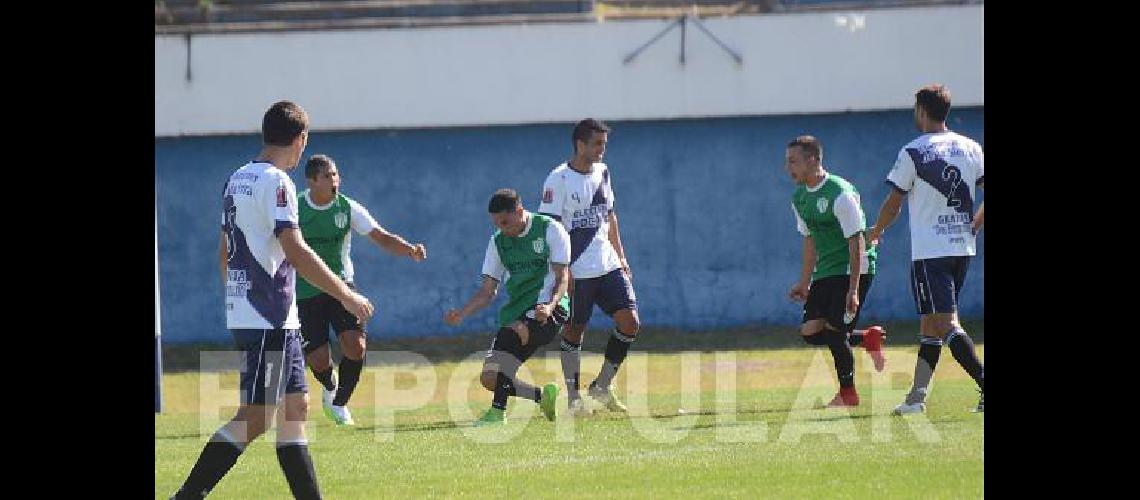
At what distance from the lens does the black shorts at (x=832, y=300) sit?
1368 centimetres

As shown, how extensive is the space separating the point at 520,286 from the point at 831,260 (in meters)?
2.34

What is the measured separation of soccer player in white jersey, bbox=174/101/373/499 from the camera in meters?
8.91

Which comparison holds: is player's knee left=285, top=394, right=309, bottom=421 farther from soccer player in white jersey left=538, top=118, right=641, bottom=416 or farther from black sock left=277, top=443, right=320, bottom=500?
soccer player in white jersey left=538, top=118, right=641, bottom=416

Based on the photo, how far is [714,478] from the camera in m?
9.99

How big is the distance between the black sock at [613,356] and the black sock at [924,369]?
242 centimetres

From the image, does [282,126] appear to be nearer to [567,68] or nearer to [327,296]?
[327,296]

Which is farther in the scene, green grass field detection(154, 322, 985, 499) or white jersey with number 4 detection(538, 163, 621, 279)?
white jersey with number 4 detection(538, 163, 621, 279)

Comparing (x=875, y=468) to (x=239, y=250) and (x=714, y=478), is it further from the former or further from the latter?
(x=239, y=250)

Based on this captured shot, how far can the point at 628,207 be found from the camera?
933 inches

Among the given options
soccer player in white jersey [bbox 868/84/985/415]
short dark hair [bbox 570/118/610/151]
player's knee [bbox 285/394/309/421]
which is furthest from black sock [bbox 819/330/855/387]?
player's knee [bbox 285/394/309/421]

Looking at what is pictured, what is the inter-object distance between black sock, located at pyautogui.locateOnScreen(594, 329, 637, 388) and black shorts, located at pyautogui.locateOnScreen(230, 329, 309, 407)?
5.44 m

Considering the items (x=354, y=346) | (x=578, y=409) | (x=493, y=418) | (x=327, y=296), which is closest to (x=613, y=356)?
(x=578, y=409)

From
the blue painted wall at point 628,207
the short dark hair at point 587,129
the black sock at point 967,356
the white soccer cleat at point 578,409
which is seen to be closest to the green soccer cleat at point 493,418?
the white soccer cleat at point 578,409
